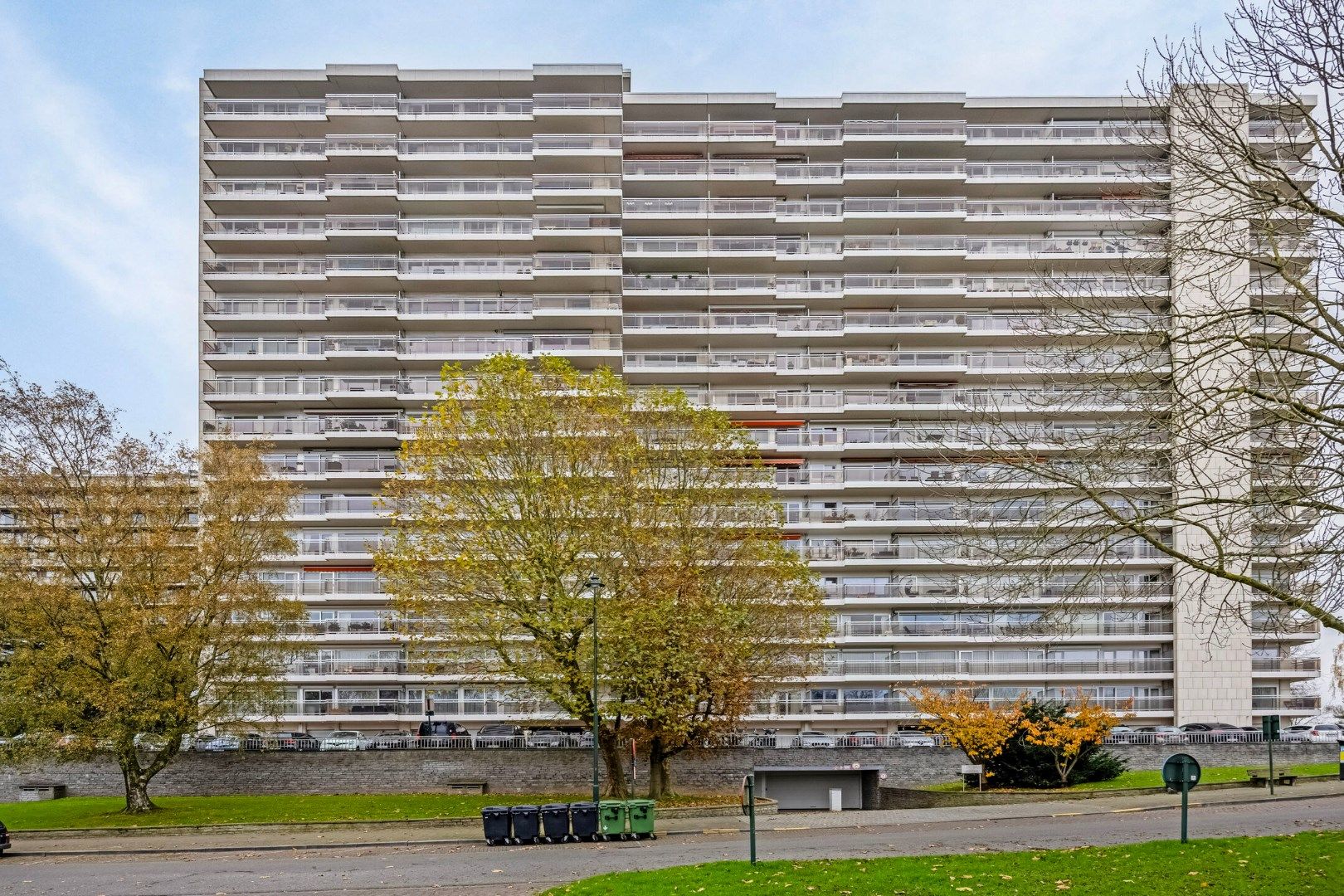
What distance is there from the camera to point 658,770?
115ft

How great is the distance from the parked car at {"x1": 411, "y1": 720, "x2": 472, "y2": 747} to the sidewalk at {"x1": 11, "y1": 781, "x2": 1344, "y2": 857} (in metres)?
12.1

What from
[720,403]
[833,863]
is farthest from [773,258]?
[833,863]

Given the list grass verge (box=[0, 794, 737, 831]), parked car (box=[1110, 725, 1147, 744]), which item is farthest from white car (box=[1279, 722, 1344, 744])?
grass verge (box=[0, 794, 737, 831])

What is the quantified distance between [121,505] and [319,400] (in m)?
19.9

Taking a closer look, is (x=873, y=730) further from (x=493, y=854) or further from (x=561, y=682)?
(x=493, y=854)

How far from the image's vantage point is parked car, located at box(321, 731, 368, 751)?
4259 cm

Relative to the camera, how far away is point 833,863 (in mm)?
17781

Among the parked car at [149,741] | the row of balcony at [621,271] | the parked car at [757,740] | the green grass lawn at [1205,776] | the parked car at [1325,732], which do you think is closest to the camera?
the green grass lawn at [1205,776]

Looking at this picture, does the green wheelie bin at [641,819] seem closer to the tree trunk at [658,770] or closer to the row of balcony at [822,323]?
the tree trunk at [658,770]

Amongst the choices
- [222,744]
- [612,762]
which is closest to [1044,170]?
[612,762]

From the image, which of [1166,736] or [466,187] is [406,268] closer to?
[466,187]

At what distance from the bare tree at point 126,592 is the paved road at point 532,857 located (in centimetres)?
766

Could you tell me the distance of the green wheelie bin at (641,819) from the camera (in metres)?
25.7

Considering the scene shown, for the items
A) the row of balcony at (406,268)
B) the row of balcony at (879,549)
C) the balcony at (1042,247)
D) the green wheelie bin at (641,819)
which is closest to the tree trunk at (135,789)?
the green wheelie bin at (641,819)
